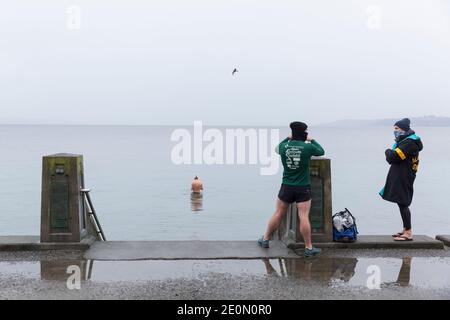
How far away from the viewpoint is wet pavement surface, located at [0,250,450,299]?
261 inches

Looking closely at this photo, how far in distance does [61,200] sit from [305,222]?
3.64 meters

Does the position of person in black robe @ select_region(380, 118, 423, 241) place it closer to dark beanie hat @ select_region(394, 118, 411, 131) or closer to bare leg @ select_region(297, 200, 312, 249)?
dark beanie hat @ select_region(394, 118, 411, 131)

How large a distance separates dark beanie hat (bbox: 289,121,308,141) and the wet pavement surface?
1756mm

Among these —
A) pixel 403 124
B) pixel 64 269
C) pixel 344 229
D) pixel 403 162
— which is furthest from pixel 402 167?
pixel 64 269

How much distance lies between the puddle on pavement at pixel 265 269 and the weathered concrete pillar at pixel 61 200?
→ 805 millimetres

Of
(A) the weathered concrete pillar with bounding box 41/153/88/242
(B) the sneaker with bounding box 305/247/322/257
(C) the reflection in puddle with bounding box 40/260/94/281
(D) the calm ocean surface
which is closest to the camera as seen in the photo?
(C) the reflection in puddle with bounding box 40/260/94/281

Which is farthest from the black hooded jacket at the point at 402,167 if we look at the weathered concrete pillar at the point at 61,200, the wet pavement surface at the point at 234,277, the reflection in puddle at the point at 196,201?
the reflection in puddle at the point at 196,201

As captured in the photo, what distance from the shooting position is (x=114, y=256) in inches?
328

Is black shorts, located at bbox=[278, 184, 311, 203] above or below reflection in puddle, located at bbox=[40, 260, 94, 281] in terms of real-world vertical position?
above

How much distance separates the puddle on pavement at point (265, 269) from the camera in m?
7.27

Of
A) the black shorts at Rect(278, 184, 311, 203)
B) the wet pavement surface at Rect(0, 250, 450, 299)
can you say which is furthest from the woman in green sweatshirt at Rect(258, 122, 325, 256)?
the wet pavement surface at Rect(0, 250, 450, 299)
